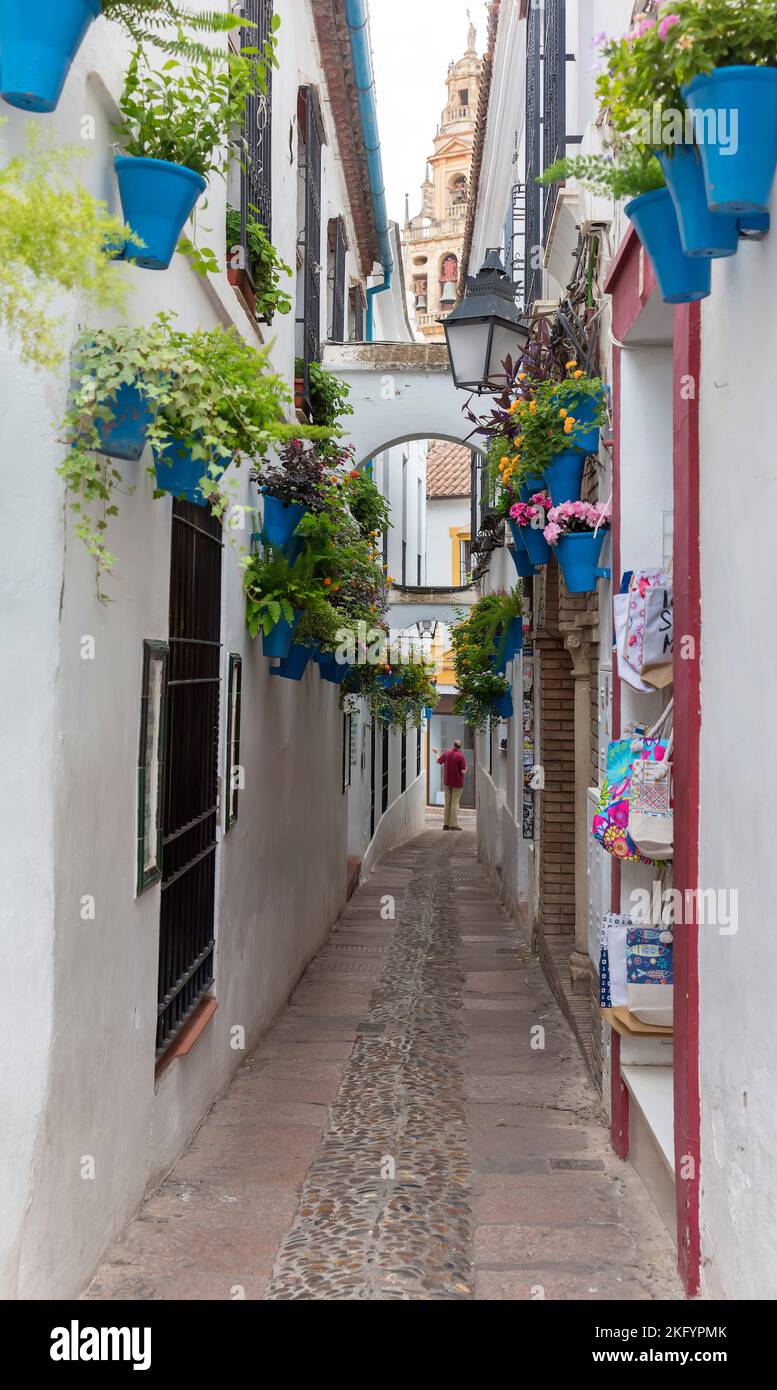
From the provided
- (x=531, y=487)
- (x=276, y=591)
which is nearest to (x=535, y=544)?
(x=531, y=487)

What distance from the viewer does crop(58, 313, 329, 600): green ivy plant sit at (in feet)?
10.2

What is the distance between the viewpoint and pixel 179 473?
3848 millimetres

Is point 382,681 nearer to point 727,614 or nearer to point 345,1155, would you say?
point 345,1155

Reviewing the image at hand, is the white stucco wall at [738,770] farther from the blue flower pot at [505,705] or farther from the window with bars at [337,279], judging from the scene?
the window with bars at [337,279]

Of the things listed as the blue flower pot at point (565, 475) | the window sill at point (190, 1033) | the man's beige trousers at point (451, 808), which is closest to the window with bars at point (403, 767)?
the man's beige trousers at point (451, 808)

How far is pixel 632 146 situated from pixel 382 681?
946 cm

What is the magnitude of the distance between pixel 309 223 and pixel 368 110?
2793 millimetres

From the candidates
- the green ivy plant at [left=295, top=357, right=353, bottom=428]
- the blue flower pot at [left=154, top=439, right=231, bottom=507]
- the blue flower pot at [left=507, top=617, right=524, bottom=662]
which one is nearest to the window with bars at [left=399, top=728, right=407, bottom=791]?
the blue flower pot at [left=507, top=617, right=524, bottom=662]

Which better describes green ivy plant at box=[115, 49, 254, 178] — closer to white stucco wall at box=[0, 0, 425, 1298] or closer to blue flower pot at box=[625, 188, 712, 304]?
white stucco wall at box=[0, 0, 425, 1298]

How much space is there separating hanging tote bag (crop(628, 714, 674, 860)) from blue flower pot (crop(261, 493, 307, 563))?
3188mm

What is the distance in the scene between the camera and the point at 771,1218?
8.77 ft

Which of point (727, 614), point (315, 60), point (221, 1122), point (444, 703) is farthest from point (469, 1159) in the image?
point (444, 703)

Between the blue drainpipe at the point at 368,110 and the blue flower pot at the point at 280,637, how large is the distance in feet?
19.3

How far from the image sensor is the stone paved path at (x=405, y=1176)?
382 centimetres
